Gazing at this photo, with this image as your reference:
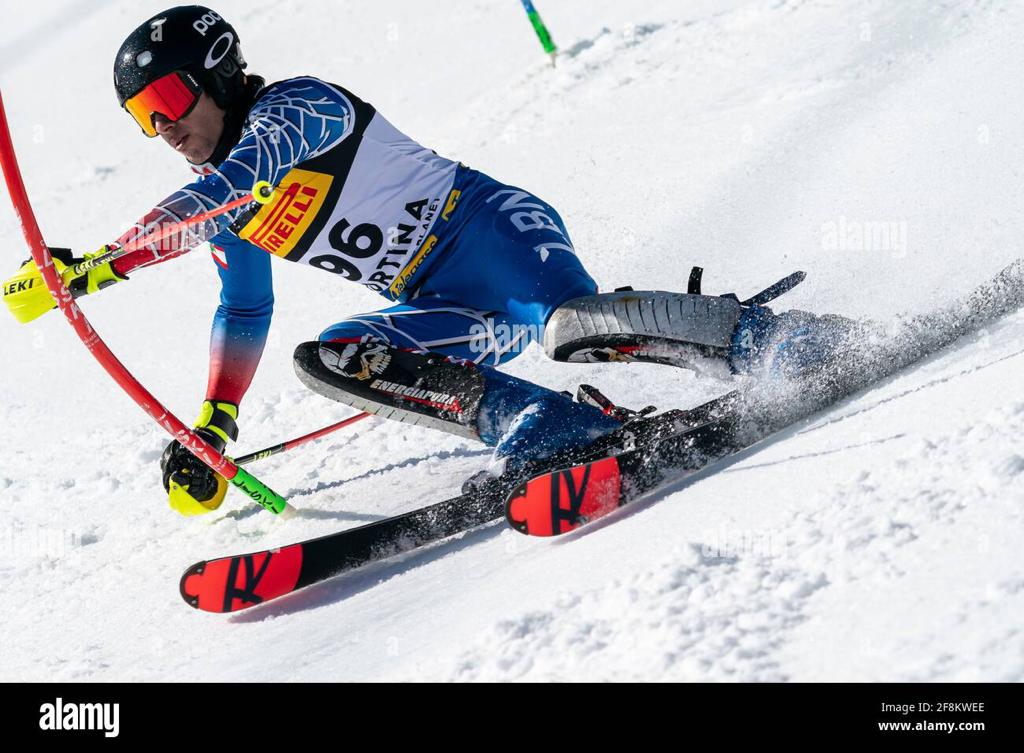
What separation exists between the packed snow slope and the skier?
1.24 feet

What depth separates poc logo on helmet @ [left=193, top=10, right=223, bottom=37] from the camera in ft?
11.0

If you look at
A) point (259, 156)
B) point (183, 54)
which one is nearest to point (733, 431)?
point (259, 156)

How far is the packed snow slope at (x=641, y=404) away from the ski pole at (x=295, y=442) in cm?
11

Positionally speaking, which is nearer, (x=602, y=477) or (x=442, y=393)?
(x=602, y=477)

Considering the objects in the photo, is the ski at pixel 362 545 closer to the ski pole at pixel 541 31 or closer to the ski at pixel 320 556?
the ski at pixel 320 556

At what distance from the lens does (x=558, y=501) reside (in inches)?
110

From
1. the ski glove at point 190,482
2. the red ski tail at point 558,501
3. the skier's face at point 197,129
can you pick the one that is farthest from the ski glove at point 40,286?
the red ski tail at point 558,501

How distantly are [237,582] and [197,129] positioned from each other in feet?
4.46

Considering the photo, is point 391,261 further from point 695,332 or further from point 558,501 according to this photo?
point 558,501

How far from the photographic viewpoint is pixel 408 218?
3.60 meters

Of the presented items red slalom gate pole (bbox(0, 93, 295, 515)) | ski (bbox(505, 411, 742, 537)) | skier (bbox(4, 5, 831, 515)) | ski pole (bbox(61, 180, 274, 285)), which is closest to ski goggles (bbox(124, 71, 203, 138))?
skier (bbox(4, 5, 831, 515))

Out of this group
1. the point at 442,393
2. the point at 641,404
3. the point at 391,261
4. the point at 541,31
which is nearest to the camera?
the point at 442,393
